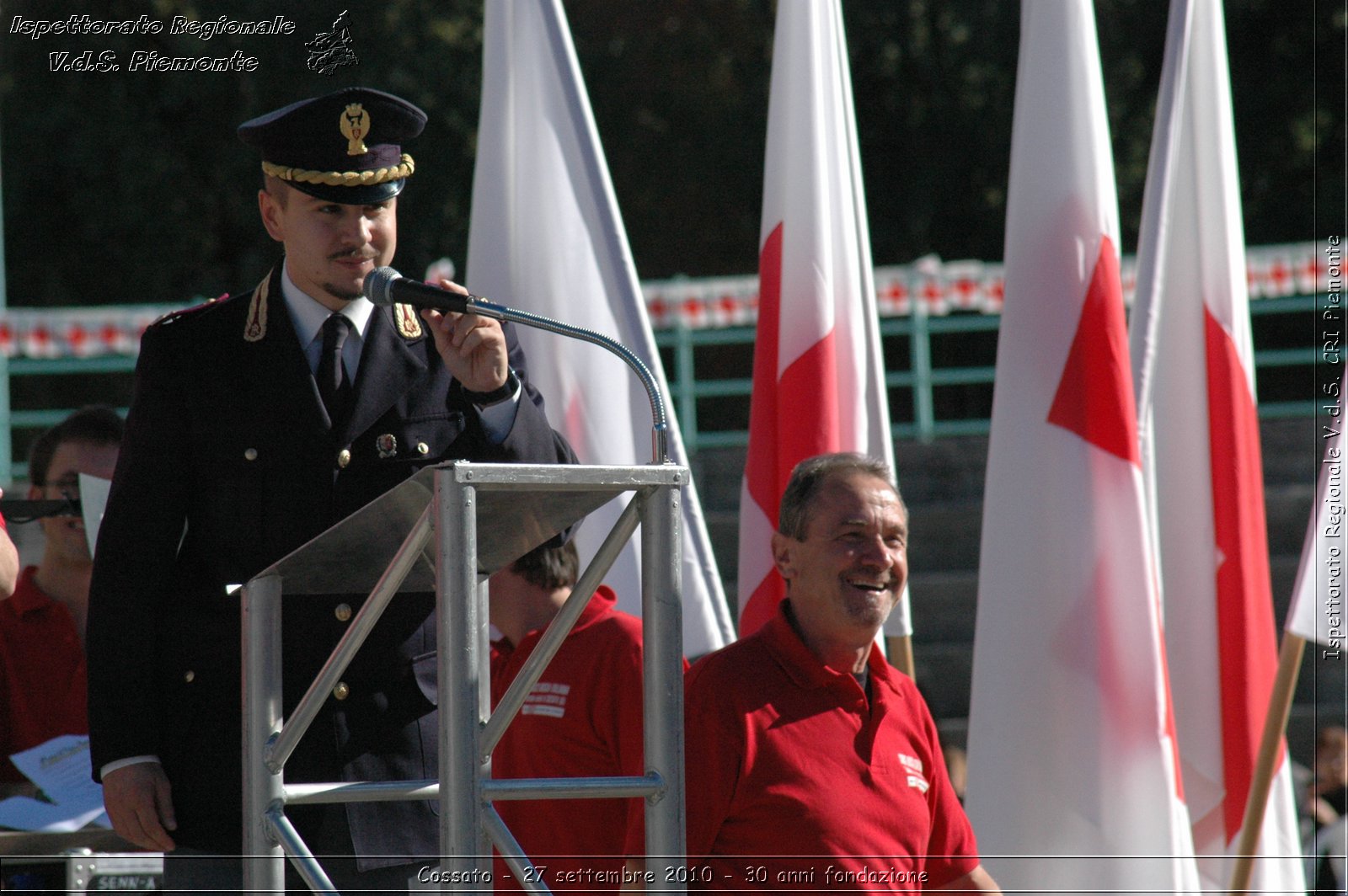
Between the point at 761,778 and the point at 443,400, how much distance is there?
800 mm

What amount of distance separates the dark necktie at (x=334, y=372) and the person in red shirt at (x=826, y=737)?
0.74 m

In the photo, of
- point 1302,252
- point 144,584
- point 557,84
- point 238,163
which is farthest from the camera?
point 238,163

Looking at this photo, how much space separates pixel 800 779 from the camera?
276 centimetres

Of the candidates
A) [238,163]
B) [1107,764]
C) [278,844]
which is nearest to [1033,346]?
[1107,764]

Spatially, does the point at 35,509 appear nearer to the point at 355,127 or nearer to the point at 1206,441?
the point at 355,127

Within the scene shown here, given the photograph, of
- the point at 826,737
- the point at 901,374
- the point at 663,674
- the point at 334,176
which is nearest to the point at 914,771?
the point at 826,737

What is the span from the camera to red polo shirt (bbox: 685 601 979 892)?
8.89 feet

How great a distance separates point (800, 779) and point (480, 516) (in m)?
0.99

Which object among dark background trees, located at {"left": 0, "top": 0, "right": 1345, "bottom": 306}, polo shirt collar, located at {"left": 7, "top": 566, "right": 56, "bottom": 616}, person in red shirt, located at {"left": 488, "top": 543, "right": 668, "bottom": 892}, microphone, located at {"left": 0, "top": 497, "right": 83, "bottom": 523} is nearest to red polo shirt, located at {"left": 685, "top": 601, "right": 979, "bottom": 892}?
person in red shirt, located at {"left": 488, "top": 543, "right": 668, "bottom": 892}

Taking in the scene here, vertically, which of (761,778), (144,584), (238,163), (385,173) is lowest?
Answer: (761,778)

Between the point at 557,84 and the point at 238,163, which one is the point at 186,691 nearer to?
the point at 557,84

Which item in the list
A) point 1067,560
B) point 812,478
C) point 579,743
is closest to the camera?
point 812,478

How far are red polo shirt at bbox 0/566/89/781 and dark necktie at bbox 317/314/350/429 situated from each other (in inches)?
60.7

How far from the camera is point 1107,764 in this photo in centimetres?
397
